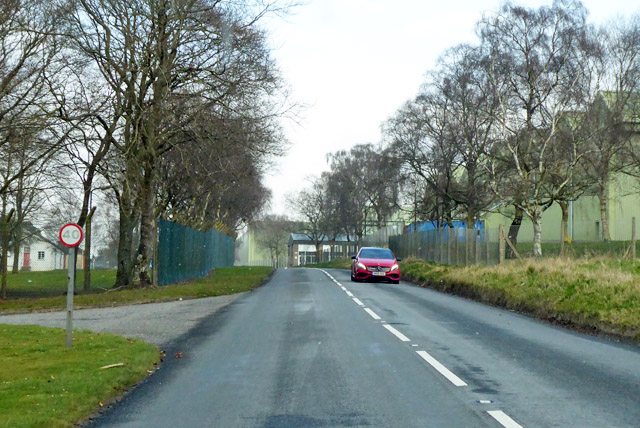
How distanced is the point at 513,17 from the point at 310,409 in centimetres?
3741

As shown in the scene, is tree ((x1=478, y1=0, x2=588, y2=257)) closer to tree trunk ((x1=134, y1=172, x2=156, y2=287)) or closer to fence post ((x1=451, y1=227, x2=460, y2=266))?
fence post ((x1=451, y1=227, x2=460, y2=266))

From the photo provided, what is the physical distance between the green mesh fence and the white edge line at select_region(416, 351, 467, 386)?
19.4 meters

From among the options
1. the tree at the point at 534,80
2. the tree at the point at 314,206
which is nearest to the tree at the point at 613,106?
the tree at the point at 534,80

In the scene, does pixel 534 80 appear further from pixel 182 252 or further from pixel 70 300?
pixel 70 300

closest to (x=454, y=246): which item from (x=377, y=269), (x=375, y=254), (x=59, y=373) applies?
(x=375, y=254)

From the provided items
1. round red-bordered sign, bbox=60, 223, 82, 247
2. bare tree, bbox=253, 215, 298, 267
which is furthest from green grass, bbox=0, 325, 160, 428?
bare tree, bbox=253, 215, 298, 267

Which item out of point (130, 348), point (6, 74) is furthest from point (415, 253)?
point (130, 348)

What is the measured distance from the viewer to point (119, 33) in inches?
868

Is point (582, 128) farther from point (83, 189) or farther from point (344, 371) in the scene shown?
point (344, 371)

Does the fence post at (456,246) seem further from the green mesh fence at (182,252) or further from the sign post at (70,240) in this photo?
the sign post at (70,240)

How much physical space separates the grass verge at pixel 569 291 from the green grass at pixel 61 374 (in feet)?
27.2

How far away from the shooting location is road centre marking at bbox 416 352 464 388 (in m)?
7.67

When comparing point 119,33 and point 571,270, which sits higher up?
point 119,33

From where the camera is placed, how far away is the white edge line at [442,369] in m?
7.67
